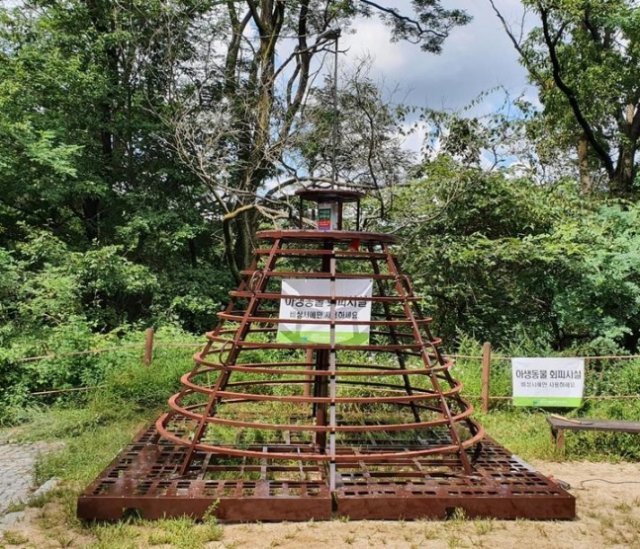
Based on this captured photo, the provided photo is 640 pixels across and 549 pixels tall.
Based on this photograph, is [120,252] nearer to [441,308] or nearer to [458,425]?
[441,308]

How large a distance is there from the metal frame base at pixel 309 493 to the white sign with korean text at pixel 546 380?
2.22m

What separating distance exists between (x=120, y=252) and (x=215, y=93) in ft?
12.9

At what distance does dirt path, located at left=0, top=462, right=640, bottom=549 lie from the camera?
3.38 metres

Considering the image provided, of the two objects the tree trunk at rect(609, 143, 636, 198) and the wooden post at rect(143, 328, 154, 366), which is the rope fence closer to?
the wooden post at rect(143, 328, 154, 366)

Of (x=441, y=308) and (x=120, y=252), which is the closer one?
(x=441, y=308)

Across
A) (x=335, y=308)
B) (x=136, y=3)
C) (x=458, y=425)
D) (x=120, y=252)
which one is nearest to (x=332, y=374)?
(x=335, y=308)

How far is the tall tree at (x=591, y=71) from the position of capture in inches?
451

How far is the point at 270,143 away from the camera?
10.9 m

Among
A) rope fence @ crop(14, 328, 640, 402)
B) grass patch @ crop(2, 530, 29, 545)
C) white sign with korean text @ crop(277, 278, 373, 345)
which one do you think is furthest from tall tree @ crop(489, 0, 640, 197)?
grass patch @ crop(2, 530, 29, 545)

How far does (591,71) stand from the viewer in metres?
12.3

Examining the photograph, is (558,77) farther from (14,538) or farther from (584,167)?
(14,538)

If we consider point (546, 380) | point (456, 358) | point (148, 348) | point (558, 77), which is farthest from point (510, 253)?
point (558, 77)

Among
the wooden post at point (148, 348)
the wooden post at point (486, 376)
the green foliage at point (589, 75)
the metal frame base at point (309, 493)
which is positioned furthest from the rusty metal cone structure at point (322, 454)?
the green foliage at point (589, 75)

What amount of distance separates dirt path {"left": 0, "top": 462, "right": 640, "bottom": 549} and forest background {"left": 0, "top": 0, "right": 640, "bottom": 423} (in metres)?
3.63
